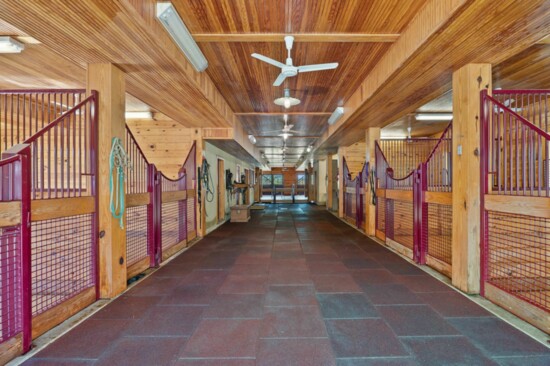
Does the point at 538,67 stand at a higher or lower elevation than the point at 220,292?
higher

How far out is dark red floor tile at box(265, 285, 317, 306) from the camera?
2.58 metres

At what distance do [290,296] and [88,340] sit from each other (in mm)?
1683

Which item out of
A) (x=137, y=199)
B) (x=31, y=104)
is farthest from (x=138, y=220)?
(x=31, y=104)

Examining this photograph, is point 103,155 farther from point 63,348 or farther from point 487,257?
point 487,257

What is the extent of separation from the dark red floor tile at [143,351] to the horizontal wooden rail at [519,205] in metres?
2.91

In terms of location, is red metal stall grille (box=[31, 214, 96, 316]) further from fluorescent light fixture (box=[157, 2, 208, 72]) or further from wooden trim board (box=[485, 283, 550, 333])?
Result: wooden trim board (box=[485, 283, 550, 333])

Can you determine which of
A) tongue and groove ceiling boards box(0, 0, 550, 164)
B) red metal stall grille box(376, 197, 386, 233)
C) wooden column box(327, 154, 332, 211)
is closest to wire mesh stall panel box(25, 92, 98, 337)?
tongue and groove ceiling boards box(0, 0, 550, 164)

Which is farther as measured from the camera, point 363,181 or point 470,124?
point 363,181

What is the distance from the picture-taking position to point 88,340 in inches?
79.0

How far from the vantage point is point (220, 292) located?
2832mm

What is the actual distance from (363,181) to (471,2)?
4.52 m

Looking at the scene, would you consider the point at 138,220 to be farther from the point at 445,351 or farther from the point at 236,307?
the point at 445,351

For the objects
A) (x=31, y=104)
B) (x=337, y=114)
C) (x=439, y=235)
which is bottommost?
(x=439, y=235)

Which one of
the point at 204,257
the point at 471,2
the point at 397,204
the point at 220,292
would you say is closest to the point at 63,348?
the point at 220,292
